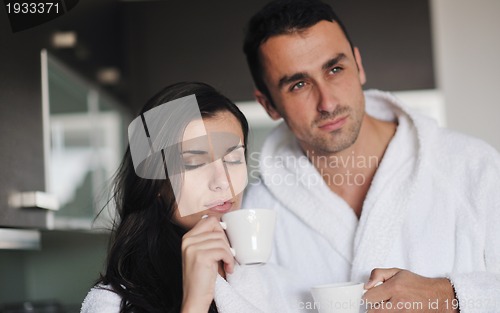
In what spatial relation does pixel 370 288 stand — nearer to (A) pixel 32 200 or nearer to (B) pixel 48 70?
(A) pixel 32 200

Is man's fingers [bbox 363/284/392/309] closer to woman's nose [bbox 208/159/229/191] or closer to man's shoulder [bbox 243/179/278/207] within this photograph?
woman's nose [bbox 208/159/229/191]

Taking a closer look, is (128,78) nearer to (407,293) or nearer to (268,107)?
(268,107)

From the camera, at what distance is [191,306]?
0.95 metres

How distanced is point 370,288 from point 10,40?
3.16 ft

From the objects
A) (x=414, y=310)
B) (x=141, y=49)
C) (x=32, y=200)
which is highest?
(x=141, y=49)

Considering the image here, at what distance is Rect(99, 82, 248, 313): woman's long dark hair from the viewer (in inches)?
43.5

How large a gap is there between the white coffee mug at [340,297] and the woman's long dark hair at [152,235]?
0.20m

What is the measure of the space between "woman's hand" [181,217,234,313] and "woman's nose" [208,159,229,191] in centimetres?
12

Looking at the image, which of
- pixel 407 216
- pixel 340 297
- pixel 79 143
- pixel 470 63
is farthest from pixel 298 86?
pixel 470 63

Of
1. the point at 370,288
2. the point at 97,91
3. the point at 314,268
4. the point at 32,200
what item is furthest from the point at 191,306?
the point at 97,91

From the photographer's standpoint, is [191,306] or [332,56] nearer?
[191,306]

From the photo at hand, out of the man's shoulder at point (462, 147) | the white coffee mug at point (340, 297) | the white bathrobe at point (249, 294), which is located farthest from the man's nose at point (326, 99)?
the white coffee mug at point (340, 297)

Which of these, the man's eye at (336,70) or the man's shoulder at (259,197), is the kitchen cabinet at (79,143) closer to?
the man's shoulder at (259,197)

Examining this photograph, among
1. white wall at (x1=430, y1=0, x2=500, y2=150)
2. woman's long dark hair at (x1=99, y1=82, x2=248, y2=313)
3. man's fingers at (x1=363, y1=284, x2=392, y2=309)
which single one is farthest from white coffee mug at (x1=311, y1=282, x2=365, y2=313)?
white wall at (x1=430, y1=0, x2=500, y2=150)
